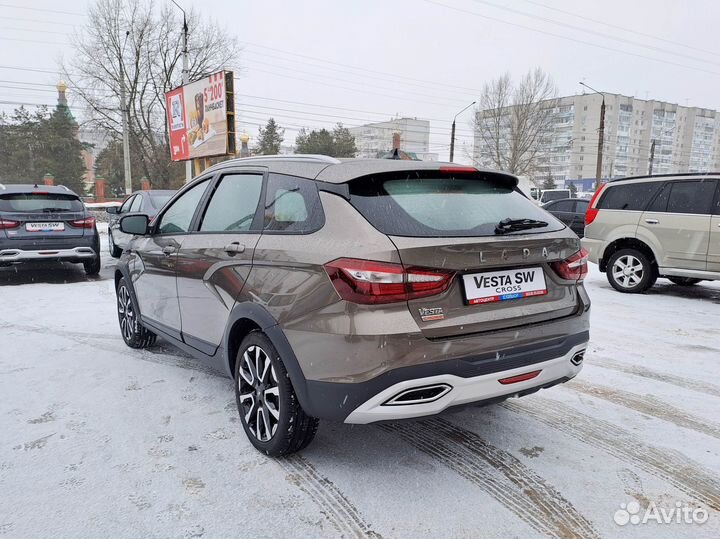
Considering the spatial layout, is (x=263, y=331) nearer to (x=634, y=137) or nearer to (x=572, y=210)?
(x=572, y=210)

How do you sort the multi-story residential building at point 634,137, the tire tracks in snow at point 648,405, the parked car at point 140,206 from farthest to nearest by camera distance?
the multi-story residential building at point 634,137 → the parked car at point 140,206 → the tire tracks in snow at point 648,405

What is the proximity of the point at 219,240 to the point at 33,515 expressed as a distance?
1.66m

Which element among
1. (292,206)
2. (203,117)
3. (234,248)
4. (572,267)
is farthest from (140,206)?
(572,267)

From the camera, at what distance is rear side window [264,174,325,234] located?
2.53 m

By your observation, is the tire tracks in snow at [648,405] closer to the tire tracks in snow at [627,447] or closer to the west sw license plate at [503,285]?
the tire tracks in snow at [627,447]

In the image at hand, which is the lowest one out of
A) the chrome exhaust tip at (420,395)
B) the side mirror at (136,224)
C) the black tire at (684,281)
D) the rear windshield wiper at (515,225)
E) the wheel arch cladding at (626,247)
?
the black tire at (684,281)

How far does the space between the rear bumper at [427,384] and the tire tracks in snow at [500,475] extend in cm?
46

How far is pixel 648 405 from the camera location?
346 cm

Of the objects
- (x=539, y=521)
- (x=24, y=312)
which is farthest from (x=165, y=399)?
(x=24, y=312)

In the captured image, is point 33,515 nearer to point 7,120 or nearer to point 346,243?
point 346,243

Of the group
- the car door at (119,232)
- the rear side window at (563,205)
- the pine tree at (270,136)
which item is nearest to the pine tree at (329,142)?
the pine tree at (270,136)

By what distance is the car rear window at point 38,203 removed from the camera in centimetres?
787

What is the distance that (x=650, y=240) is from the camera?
7.41 m

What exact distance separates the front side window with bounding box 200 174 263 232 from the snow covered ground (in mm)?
1221
